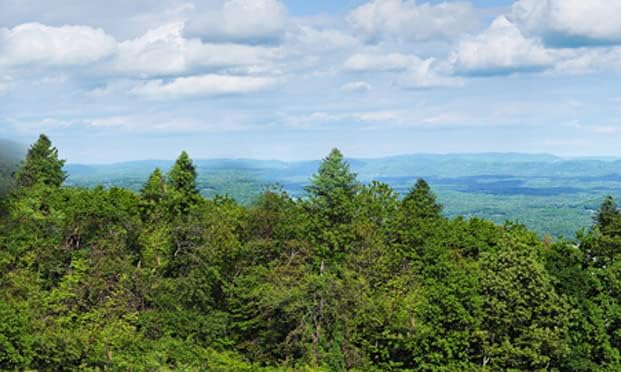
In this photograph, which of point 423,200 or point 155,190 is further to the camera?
point 423,200

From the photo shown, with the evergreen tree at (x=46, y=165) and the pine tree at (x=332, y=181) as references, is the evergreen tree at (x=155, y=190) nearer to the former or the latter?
the pine tree at (x=332, y=181)

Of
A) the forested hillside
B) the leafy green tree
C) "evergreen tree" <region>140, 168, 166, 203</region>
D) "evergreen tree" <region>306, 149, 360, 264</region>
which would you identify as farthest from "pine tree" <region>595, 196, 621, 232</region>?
"evergreen tree" <region>140, 168, 166, 203</region>

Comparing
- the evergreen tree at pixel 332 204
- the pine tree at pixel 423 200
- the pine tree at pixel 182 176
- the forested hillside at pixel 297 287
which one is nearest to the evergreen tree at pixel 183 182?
the pine tree at pixel 182 176

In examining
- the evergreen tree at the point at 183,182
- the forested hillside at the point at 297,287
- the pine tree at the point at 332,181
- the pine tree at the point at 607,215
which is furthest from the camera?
the evergreen tree at the point at 183,182

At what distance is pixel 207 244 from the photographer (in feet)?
138

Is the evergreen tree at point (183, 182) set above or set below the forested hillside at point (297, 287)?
above

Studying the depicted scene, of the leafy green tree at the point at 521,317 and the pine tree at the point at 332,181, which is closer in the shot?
the leafy green tree at the point at 521,317

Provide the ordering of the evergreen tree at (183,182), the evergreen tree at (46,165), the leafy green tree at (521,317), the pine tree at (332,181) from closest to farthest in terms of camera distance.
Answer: the leafy green tree at (521,317) < the pine tree at (332,181) < the evergreen tree at (183,182) < the evergreen tree at (46,165)

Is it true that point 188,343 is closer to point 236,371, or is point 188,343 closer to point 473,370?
point 236,371

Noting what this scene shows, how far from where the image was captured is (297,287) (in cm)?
3656

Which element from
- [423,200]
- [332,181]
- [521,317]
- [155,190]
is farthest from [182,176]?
[521,317]

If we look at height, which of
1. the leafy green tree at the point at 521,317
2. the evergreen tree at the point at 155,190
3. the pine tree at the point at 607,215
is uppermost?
the evergreen tree at the point at 155,190

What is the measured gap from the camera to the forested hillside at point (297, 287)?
33.9 metres

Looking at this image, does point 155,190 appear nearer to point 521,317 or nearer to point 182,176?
point 182,176
